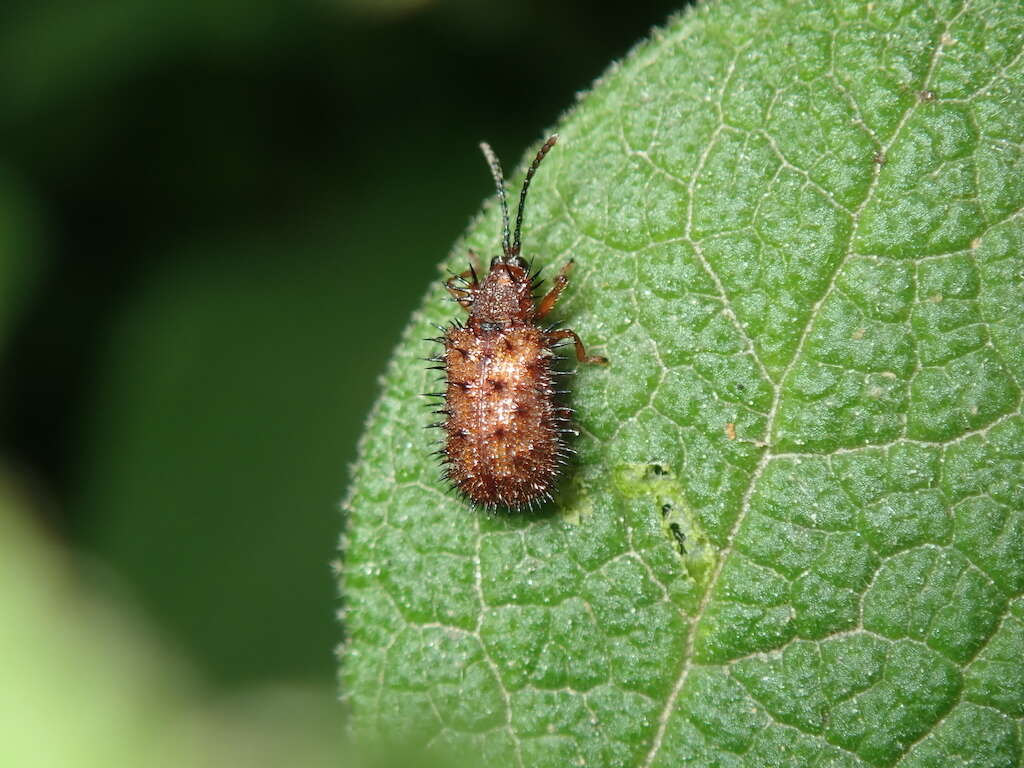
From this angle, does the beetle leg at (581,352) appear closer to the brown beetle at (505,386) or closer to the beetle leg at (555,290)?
the brown beetle at (505,386)

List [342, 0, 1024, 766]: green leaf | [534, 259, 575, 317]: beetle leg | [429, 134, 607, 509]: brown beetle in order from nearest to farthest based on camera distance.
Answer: [342, 0, 1024, 766]: green leaf → [429, 134, 607, 509]: brown beetle → [534, 259, 575, 317]: beetle leg

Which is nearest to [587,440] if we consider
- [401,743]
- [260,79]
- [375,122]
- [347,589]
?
[347,589]

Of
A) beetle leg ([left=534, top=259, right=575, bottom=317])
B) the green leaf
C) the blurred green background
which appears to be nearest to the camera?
the green leaf

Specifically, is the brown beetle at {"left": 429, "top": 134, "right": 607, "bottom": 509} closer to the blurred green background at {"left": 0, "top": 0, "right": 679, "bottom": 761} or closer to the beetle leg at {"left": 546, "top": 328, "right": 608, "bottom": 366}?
the beetle leg at {"left": 546, "top": 328, "right": 608, "bottom": 366}

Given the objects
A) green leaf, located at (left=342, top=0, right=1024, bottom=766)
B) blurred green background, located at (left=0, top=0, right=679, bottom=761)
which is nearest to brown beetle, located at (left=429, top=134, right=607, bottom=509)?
green leaf, located at (left=342, top=0, right=1024, bottom=766)

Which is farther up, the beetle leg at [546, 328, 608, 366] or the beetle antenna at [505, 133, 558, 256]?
the beetle antenna at [505, 133, 558, 256]
